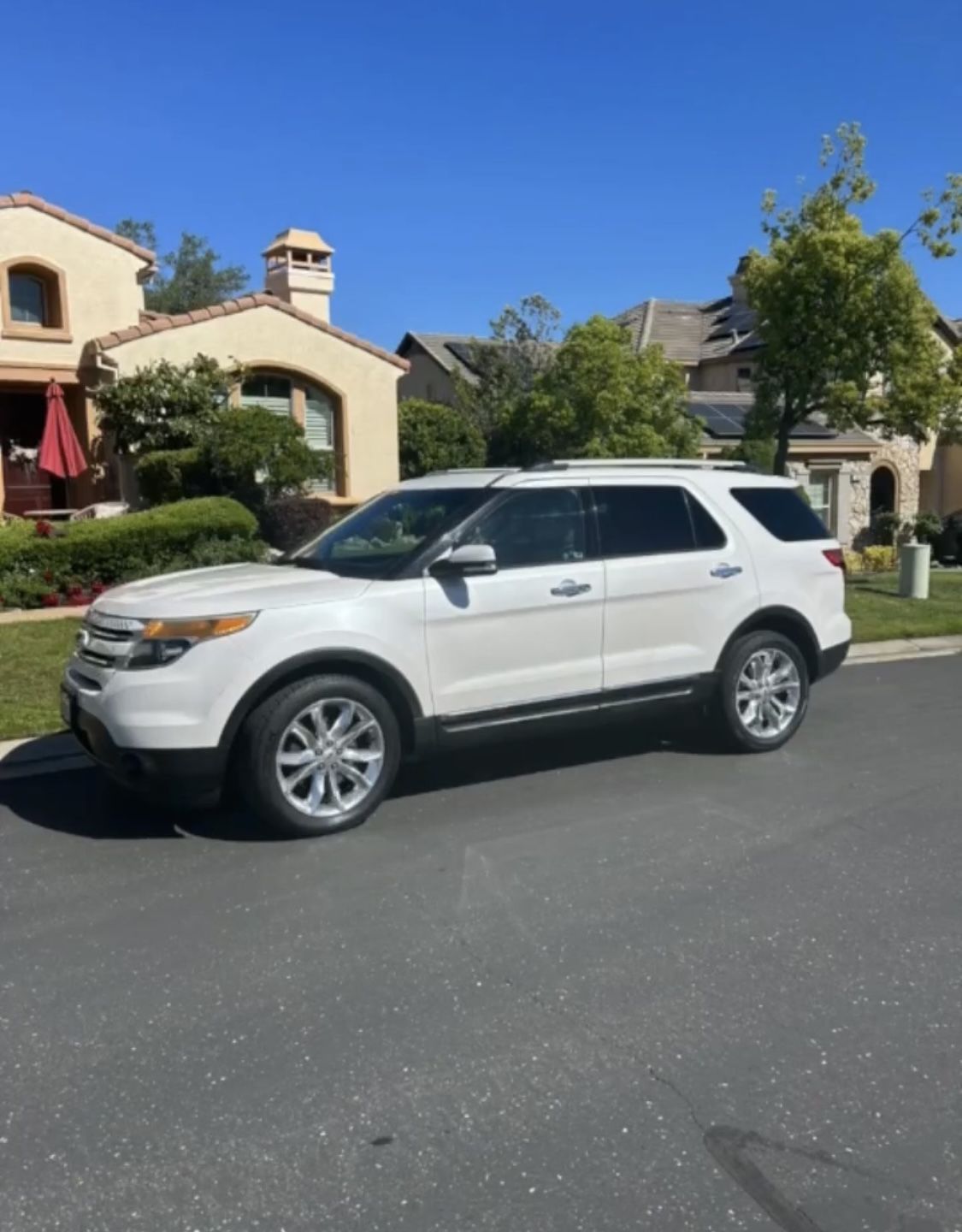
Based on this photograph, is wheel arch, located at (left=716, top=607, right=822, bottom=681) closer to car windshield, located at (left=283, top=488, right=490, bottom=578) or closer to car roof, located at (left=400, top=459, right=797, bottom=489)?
car roof, located at (left=400, top=459, right=797, bottom=489)

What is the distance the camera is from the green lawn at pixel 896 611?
12.1 meters

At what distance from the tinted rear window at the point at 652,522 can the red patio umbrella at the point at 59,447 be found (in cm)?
1127

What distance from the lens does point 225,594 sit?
5395 mm

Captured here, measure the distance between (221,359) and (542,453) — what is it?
6.09 metres

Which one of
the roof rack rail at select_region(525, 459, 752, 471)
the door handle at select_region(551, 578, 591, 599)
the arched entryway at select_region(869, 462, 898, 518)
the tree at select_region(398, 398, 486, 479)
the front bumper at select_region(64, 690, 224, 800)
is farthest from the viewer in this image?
the arched entryway at select_region(869, 462, 898, 518)

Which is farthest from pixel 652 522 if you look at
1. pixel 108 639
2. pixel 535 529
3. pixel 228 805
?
pixel 108 639

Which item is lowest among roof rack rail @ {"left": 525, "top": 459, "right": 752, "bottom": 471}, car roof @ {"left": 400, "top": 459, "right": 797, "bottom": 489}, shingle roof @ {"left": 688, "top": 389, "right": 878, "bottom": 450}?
car roof @ {"left": 400, "top": 459, "right": 797, "bottom": 489}

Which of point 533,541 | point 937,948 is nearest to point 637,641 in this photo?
point 533,541

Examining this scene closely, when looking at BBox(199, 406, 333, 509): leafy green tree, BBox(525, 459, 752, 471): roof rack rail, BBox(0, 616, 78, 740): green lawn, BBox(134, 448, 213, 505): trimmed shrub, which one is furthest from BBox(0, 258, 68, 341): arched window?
BBox(525, 459, 752, 471): roof rack rail

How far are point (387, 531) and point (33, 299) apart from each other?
1346 centimetres

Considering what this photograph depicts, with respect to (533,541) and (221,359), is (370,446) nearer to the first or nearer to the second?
(221,359)

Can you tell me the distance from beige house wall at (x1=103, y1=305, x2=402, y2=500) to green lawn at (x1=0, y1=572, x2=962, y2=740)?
6.93m

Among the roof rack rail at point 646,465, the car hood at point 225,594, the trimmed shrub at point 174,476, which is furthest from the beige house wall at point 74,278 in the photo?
the roof rack rail at point 646,465

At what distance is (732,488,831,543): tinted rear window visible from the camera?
23.4 ft
